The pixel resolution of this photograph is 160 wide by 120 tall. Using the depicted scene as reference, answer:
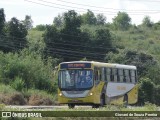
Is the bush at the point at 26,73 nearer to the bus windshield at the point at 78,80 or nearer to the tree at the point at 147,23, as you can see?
the bus windshield at the point at 78,80

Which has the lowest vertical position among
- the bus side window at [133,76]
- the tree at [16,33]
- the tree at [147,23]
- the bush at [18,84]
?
the bush at [18,84]

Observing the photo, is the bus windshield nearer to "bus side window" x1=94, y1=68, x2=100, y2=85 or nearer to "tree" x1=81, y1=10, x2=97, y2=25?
"bus side window" x1=94, y1=68, x2=100, y2=85

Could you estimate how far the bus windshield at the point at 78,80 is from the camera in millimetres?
29875

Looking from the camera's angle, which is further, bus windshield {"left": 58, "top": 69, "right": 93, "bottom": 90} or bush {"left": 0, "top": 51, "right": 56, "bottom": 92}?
bush {"left": 0, "top": 51, "right": 56, "bottom": 92}

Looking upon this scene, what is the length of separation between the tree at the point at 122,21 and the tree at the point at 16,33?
2994 inches

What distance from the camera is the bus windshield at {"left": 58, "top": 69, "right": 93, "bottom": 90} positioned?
98.0 ft

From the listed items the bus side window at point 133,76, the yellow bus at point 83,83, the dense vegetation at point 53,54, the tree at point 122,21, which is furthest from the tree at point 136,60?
the tree at point 122,21

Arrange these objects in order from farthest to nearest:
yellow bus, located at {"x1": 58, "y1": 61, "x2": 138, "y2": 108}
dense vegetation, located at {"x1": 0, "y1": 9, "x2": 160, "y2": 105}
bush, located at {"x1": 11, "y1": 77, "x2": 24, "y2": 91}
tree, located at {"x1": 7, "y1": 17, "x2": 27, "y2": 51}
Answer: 1. tree, located at {"x1": 7, "y1": 17, "x2": 27, "y2": 51}
2. dense vegetation, located at {"x1": 0, "y1": 9, "x2": 160, "y2": 105}
3. bush, located at {"x1": 11, "y1": 77, "x2": 24, "y2": 91}
4. yellow bus, located at {"x1": 58, "y1": 61, "x2": 138, "y2": 108}

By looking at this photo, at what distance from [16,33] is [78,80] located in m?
39.8

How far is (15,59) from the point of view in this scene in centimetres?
4859

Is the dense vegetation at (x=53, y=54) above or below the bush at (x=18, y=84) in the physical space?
above

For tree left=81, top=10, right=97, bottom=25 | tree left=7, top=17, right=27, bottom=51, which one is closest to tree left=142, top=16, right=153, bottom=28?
tree left=81, top=10, right=97, bottom=25

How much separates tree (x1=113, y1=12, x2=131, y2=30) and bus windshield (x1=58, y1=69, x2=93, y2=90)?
11312 cm

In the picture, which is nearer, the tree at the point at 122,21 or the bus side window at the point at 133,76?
the bus side window at the point at 133,76
